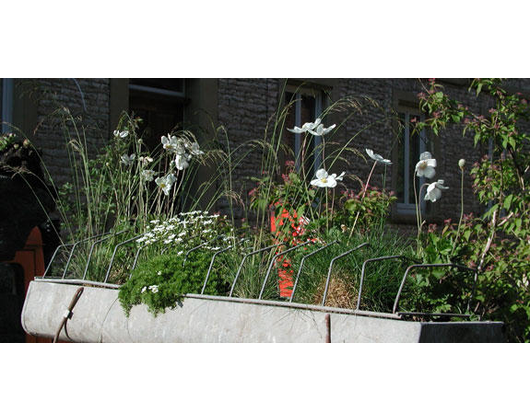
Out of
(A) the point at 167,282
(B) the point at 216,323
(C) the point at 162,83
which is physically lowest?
(B) the point at 216,323

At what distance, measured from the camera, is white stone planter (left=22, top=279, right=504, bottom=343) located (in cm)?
308

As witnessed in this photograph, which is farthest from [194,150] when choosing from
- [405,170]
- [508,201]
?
[405,170]

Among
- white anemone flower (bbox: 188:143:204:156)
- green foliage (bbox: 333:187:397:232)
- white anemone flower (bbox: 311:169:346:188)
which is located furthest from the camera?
white anemone flower (bbox: 188:143:204:156)

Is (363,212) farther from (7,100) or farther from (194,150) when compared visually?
(7,100)

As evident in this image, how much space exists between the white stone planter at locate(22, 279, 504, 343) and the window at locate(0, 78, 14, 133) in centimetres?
355

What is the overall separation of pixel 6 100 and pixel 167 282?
4745mm

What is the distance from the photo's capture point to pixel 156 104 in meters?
9.19

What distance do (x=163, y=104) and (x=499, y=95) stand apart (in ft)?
15.5

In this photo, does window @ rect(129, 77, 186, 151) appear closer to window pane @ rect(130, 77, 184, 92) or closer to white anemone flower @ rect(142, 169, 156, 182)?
window pane @ rect(130, 77, 184, 92)

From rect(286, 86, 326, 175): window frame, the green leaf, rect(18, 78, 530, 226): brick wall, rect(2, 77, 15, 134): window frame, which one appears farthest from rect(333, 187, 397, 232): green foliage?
rect(286, 86, 326, 175): window frame

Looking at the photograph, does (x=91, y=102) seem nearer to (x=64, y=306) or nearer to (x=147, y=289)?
(x=64, y=306)

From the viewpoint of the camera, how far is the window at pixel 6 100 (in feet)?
25.8

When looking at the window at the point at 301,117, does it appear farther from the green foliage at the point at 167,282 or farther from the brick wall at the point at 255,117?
the green foliage at the point at 167,282

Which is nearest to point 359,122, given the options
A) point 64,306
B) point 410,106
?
point 410,106
